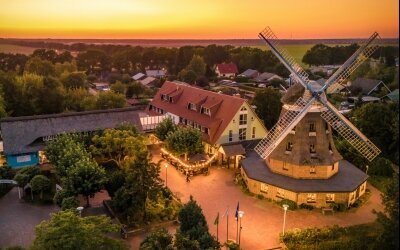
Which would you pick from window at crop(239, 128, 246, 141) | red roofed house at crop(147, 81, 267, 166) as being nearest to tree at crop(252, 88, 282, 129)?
red roofed house at crop(147, 81, 267, 166)

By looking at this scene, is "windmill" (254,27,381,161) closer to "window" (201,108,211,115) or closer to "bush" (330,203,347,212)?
"bush" (330,203,347,212)

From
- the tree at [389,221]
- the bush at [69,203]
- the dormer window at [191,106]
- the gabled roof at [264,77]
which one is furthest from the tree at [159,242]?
the gabled roof at [264,77]

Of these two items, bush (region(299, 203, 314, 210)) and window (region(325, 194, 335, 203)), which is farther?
window (region(325, 194, 335, 203))

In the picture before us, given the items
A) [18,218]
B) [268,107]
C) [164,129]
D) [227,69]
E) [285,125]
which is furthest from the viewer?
[227,69]

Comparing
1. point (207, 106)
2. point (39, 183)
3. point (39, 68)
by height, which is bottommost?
point (39, 183)

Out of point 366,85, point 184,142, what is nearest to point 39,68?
point 184,142

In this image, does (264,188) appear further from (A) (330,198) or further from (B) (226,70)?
(B) (226,70)
